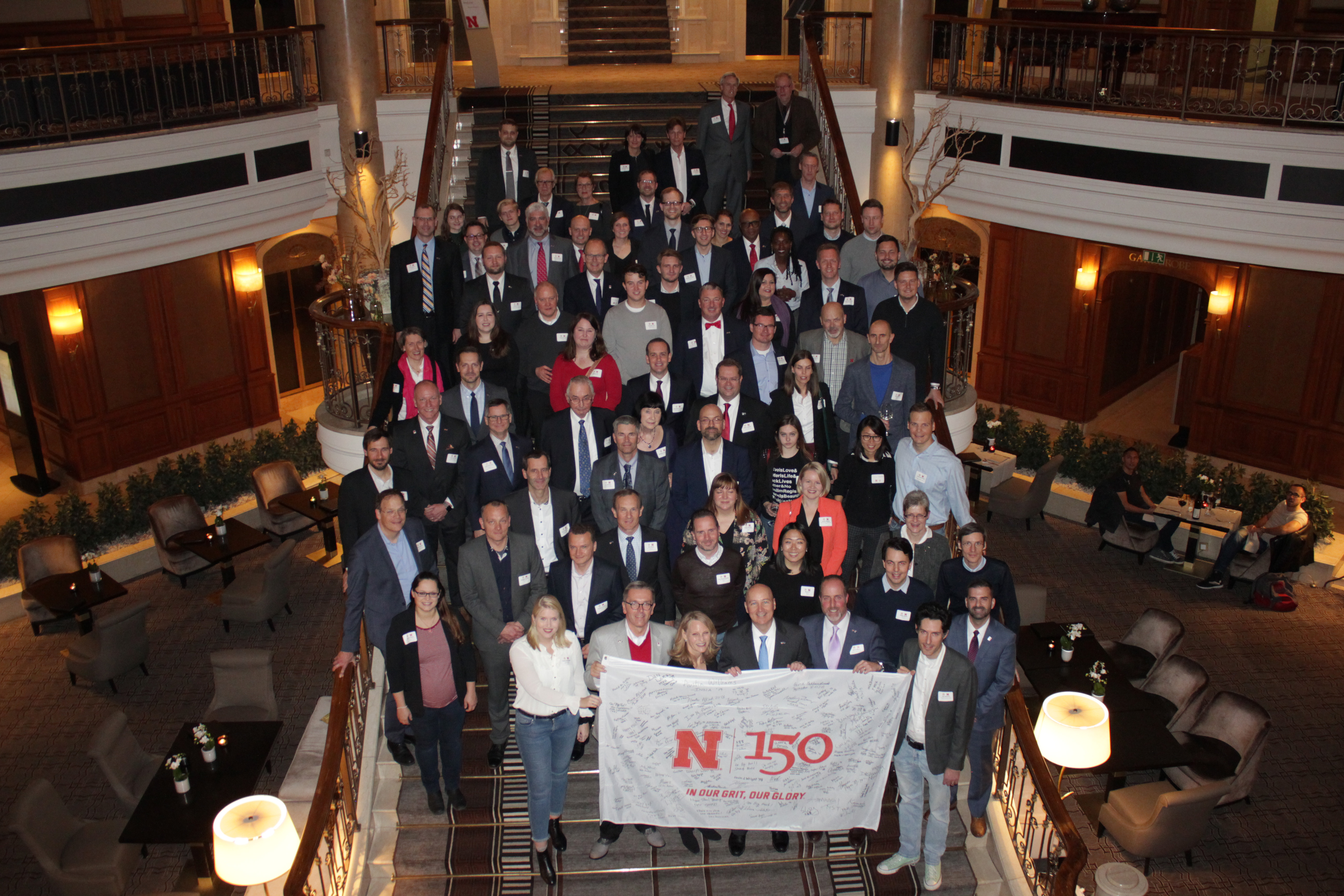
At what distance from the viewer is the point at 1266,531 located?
38.1 ft

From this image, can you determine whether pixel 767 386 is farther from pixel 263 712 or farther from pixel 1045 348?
pixel 1045 348

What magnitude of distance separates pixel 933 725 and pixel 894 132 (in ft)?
29.6

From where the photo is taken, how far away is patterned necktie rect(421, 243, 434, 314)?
8664 mm

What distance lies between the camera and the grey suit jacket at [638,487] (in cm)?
663

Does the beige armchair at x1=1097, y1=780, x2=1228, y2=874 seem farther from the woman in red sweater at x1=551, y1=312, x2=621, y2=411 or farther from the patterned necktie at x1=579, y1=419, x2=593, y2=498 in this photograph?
the woman in red sweater at x1=551, y1=312, x2=621, y2=411

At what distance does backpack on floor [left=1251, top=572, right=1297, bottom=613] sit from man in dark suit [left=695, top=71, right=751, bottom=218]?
20.7ft

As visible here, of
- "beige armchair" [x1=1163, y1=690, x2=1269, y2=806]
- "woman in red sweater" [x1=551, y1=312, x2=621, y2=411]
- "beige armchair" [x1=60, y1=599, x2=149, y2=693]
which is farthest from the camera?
"beige armchair" [x1=60, y1=599, x2=149, y2=693]

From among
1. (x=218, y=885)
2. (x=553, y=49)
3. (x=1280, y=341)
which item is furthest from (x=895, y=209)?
(x=218, y=885)

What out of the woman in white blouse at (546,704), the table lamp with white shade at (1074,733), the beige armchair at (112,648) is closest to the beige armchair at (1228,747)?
the table lamp with white shade at (1074,733)

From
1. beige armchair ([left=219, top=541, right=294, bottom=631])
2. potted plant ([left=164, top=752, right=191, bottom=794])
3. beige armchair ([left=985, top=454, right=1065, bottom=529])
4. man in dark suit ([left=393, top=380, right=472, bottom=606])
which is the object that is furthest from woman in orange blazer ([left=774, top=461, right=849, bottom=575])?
beige armchair ([left=985, top=454, right=1065, bottom=529])

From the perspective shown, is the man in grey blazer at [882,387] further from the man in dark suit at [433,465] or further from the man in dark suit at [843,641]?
the man in dark suit at [433,465]

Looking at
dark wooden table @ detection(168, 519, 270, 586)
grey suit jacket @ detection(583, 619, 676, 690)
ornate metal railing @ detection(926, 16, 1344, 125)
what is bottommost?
dark wooden table @ detection(168, 519, 270, 586)

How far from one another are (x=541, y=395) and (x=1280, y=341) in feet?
34.7
